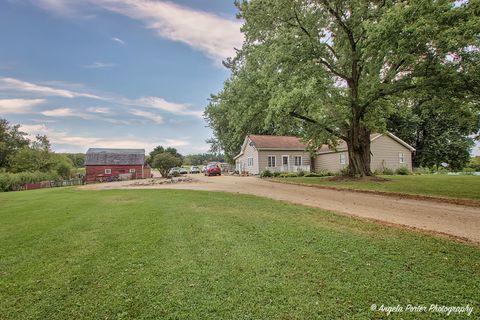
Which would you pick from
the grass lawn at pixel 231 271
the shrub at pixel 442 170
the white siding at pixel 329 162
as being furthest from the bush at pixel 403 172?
the grass lawn at pixel 231 271

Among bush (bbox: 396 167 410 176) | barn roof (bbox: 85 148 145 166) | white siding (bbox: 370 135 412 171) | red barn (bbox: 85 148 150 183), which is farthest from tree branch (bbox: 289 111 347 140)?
barn roof (bbox: 85 148 145 166)

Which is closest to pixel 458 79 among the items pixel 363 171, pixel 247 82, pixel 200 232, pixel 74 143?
pixel 363 171

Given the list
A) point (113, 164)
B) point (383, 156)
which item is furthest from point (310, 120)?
point (113, 164)

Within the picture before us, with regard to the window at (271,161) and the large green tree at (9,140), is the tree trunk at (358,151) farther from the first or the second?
the large green tree at (9,140)

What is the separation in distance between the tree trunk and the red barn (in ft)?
109

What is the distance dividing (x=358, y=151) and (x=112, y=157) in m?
39.0

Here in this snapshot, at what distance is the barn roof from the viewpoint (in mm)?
41375

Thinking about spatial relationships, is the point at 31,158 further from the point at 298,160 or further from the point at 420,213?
the point at 420,213

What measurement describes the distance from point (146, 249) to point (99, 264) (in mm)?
816

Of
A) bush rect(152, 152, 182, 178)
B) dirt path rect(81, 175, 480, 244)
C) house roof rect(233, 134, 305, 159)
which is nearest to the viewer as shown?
dirt path rect(81, 175, 480, 244)

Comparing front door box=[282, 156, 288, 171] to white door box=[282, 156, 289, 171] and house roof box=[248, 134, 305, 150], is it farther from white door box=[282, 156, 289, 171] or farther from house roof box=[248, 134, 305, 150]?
house roof box=[248, 134, 305, 150]

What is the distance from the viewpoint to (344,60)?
16812 millimetres

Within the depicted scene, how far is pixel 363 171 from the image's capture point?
17.8 meters

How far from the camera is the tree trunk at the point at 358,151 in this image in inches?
698
